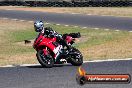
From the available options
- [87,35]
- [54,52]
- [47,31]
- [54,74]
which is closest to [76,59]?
[54,52]

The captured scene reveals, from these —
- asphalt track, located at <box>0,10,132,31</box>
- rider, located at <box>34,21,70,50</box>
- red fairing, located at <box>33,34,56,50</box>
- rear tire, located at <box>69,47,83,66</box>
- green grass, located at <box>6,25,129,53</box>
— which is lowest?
asphalt track, located at <box>0,10,132,31</box>

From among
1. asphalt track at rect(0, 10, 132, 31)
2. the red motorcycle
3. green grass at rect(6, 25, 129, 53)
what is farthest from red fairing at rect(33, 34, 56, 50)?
asphalt track at rect(0, 10, 132, 31)

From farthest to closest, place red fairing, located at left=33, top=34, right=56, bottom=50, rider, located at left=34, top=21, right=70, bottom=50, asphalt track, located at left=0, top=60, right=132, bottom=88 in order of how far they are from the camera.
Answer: rider, located at left=34, top=21, right=70, bottom=50, red fairing, located at left=33, top=34, right=56, bottom=50, asphalt track, located at left=0, top=60, right=132, bottom=88

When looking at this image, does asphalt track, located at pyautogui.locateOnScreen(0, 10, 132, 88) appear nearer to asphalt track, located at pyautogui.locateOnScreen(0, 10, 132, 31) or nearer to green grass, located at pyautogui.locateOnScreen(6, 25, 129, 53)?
green grass, located at pyautogui.locateOnScreen(6, 25, 129, 53)

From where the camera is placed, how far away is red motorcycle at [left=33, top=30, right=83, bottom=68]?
15602mm

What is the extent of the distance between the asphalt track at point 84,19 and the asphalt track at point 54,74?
16.1 metres

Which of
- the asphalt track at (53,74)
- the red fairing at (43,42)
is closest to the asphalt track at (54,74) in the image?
the asphalt track at (53,74)

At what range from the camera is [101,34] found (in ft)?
95.3

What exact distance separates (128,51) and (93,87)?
7930mm

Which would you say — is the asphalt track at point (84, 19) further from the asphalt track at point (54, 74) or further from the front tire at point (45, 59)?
the front tire at point (45, 59)

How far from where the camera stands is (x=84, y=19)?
4009 centimetres

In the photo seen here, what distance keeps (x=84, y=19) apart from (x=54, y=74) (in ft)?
85.6

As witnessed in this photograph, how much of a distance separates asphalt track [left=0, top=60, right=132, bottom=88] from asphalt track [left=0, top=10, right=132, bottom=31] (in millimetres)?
16108

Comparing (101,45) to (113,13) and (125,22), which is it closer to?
(125,22)
